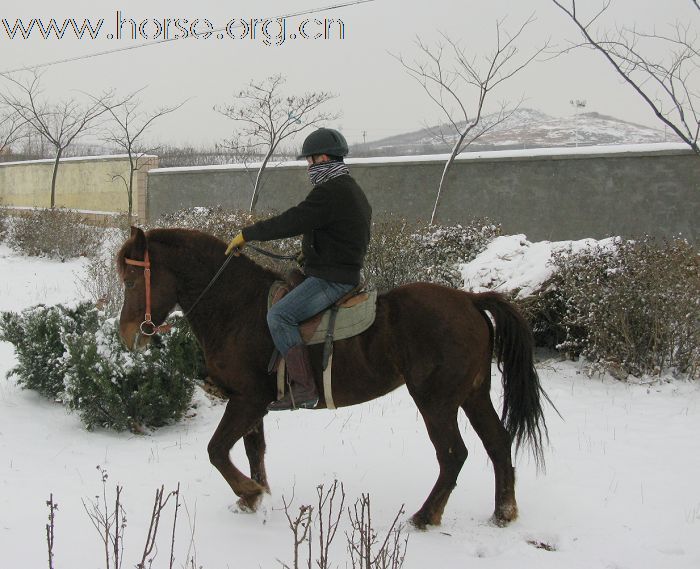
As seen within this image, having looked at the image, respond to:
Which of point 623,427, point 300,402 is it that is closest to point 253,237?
point 300,402

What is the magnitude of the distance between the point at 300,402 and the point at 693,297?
457 centimetres

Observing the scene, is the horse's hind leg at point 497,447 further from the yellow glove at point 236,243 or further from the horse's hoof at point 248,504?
the yellow glove at point 236,243

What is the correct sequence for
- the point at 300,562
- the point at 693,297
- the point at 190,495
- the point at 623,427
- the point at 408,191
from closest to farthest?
the point at 300,562
the point at 190,495
the point at 623,427
the point at 693,297
the point at 408,191

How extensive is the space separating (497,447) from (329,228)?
5.57 feet

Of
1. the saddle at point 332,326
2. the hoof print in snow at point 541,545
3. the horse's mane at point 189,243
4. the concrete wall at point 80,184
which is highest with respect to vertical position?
the concrete wall at point 80,184

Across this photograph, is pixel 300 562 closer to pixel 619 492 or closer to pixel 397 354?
pixel 397 354

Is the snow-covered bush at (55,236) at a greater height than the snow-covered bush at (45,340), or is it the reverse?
the snow-covered bush at (55,236)

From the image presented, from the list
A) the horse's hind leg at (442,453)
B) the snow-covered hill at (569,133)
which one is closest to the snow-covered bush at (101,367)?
the horse's hind leg at (442,453)

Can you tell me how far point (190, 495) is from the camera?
Answer: 4.47m

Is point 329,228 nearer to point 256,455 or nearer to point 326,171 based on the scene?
point 326,171

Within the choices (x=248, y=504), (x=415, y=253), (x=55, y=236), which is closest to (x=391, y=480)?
(x=248, y=504)

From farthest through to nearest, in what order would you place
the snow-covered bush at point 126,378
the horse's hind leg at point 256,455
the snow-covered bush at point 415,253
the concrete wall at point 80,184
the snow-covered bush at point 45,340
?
the concrete wall at point 80,184
the snow-covered bush at point 415,253
the snow-covered bush at point 45,340
the snow-covered bush at point 126,378
the horse's hind leg at point 256,455

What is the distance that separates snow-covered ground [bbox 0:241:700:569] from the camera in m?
3.68

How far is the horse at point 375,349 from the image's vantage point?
3.92 m
